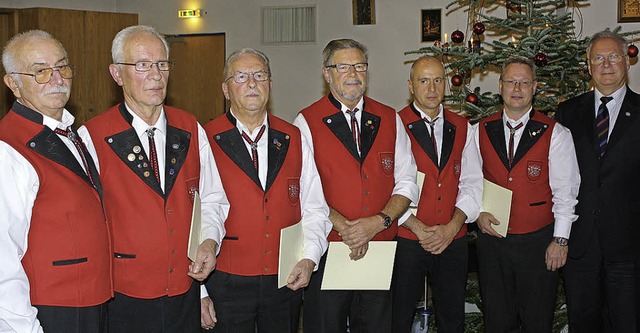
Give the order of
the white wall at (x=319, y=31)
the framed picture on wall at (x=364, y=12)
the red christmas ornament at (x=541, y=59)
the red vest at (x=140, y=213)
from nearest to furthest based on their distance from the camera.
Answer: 1. the red vest at (x=140, y=213)
2. the red christmas ornament at (x=541, y=59)
3. the white wall at (x=319, y=31)
4. the framed picture on wall at (x=364, y=12)

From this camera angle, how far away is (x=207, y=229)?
2842 millimetres

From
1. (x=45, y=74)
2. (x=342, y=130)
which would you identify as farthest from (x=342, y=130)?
(x=45, y=74)

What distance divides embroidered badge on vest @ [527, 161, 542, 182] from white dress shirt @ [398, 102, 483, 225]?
0.84ft

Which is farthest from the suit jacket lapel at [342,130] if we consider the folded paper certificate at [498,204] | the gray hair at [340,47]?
the folded paper certificate at [498,204]

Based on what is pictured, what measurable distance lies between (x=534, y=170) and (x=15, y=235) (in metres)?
2.65

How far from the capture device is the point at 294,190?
312 centimetres

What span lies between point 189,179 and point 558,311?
297cm

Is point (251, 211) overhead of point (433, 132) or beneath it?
beneath

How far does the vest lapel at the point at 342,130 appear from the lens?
3.40 meters

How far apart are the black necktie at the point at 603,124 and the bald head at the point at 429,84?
866mm

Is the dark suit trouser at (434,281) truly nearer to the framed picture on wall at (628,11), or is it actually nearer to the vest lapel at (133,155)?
the vest lapel at (133,155)

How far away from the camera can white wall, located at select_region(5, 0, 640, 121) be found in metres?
8.60

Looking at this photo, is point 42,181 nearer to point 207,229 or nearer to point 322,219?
point 207,229

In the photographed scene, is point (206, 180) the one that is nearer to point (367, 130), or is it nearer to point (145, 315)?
point (145, 315)
